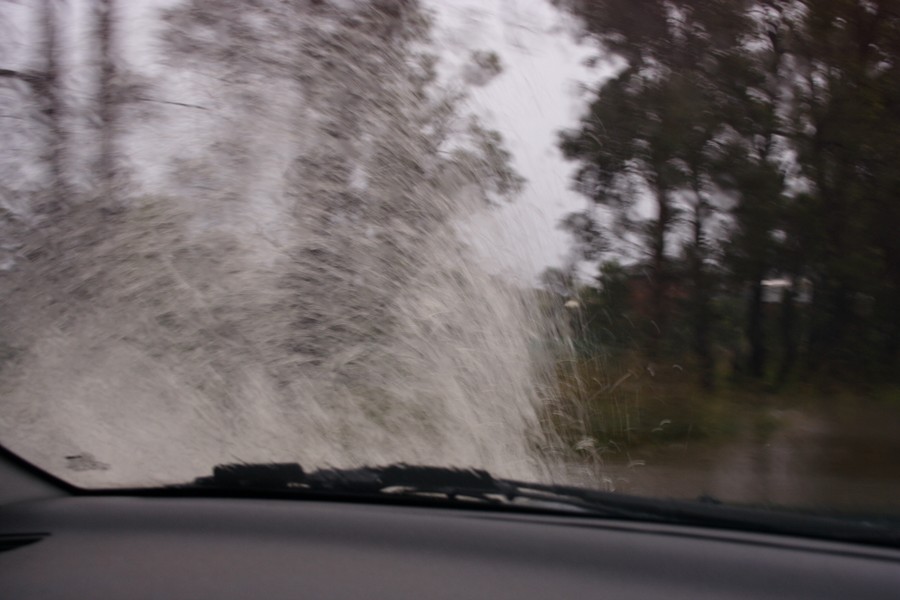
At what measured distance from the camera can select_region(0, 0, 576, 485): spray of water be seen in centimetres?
484

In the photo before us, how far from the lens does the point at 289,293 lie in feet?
18.9

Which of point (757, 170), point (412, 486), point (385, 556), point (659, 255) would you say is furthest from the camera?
point (659, 255)

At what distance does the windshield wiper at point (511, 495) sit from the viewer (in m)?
2.72

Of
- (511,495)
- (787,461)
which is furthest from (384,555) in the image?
(787,461)

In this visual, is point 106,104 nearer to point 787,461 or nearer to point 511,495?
point 511,495

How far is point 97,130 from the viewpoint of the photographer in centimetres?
662

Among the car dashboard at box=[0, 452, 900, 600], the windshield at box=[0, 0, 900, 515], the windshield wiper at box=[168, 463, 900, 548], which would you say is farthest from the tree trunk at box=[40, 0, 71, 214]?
the windshield wiper at box=[168, 463, 900, 548]

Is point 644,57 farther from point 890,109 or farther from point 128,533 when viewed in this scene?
point 128,533

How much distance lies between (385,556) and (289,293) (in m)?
2.99

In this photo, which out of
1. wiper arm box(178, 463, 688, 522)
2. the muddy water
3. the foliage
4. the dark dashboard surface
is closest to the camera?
the dark dashboard surface

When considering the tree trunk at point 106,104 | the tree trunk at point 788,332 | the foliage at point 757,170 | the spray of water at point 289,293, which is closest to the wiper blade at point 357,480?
the spray of water at point 289,293

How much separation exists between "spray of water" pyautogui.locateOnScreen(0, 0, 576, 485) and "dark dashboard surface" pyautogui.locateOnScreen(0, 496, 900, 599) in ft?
2.88

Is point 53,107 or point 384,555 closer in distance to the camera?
point 384,555

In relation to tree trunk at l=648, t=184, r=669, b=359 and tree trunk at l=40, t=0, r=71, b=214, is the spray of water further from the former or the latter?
tree trunk at l=648, t=184, r=669, b=359
